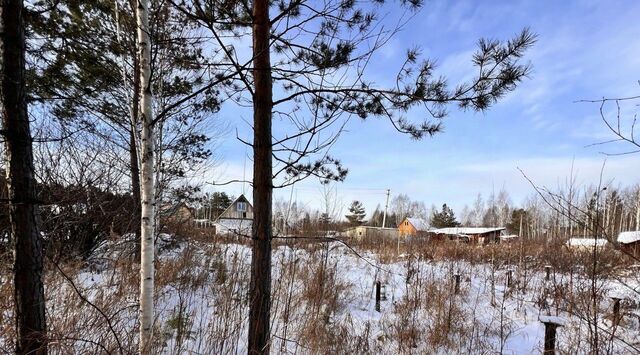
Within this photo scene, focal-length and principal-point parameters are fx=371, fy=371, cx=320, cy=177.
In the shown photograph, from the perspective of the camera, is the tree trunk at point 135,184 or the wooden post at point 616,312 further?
the tree trunk at point 135,184

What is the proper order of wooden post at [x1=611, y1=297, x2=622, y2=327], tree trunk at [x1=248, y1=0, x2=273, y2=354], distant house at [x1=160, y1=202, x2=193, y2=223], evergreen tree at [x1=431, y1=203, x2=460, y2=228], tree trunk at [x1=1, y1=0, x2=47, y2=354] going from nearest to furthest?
→ tree trunk at [x1=1, y1=0, x2=47, y2=354] → tree trunk at [x1=248, y1=0, x2=273, y2=354] → wooden post at [x1=611, y1=297, x2=622, y2=327] → distant house at [x1=160, y1=202, x2=193, y2=223] → evergreen tree at [x1=431, y1=203, x2=460, y2=228]

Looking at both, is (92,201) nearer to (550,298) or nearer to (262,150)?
(262,150)

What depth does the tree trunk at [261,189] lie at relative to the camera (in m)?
2.61

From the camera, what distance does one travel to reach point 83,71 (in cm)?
398

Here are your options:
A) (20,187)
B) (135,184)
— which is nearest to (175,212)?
(135,184)

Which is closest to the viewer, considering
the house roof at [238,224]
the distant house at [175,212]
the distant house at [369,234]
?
the house roof at [238,224]

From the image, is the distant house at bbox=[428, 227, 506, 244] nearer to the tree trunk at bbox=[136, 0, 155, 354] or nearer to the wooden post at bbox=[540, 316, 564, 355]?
the wooden post at bbox=[540, 316, 564, 355]

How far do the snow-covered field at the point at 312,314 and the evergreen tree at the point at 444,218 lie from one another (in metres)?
42.9

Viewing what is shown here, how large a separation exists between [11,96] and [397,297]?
19.9 feet

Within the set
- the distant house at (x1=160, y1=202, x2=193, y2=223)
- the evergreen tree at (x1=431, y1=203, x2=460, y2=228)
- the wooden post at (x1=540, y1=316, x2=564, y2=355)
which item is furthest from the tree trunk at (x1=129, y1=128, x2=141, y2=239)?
the evergreen tree at (x1=431, y1=203, x2=460, y2=228)

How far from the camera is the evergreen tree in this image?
4867 cm

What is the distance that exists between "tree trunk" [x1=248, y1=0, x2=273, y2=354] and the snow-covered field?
24 cm

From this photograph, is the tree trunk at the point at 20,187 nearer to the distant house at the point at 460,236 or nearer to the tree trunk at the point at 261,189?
the tree trunk at the point at 261,189

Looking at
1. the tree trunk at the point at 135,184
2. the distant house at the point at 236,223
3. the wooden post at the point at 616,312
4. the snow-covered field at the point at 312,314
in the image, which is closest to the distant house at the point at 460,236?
the snow-covered field at the point at 312,314
